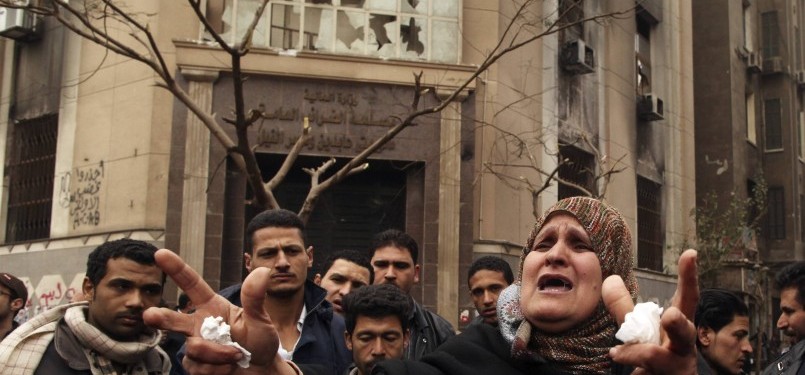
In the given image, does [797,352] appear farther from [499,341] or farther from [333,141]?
[333,141]

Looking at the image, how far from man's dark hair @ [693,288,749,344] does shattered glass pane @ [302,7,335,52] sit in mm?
9199

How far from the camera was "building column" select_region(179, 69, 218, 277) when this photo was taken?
12023 millimetres

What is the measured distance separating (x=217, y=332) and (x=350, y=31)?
447 inches

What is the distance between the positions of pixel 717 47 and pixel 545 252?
24.6 m

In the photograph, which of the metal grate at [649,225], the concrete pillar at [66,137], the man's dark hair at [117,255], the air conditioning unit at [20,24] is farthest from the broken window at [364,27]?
the man's dark hair at [117,255]

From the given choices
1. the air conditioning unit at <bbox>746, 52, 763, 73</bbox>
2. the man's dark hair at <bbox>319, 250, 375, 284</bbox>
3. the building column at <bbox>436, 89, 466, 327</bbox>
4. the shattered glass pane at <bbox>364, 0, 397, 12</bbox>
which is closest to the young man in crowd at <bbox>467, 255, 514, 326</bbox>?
the man's dark hair at <bbox>319, 250, 375, 284</bbox>

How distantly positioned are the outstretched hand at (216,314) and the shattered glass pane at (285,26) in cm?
1097

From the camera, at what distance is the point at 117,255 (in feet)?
12.3

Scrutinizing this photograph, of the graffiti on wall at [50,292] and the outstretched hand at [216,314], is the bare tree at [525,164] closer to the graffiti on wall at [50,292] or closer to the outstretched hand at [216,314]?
the graffiti on wall at [50,292]

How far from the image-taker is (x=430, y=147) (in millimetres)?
13336

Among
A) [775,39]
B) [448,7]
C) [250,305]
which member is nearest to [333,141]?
[448,7]

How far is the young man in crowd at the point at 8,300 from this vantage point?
5484mm

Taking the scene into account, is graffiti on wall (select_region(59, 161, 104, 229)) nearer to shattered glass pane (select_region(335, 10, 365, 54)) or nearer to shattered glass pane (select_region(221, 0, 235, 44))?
shattered glass pane (select_region(221, 0, 235, 44))

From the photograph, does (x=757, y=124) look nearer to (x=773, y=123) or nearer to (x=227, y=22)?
(x=773, y=123)
